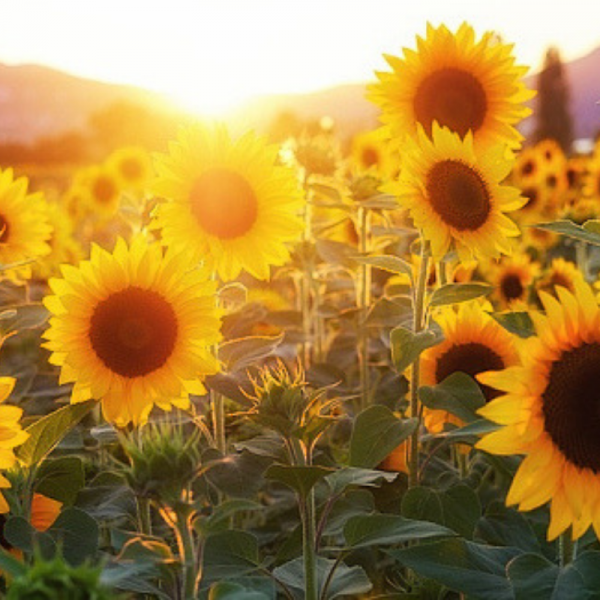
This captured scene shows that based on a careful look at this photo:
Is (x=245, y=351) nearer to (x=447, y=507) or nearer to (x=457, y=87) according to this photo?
(x=447, y=507)

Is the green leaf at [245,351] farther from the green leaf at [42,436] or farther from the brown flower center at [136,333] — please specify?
the green leaf at [42,436]

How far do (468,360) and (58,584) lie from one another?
1717 millimetres

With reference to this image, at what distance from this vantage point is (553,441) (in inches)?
64.4

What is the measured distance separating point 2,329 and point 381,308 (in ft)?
2.92

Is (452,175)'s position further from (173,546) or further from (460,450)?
(173,546)

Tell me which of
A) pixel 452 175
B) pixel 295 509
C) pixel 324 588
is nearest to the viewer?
pixel 324 588

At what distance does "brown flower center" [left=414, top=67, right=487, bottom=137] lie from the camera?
108 inches

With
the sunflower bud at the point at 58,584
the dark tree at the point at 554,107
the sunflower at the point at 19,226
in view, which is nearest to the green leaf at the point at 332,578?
the sunflower bud at the point at 58,584

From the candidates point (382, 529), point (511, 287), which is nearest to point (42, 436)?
point (382, 529)

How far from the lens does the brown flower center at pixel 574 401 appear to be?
64.2 inches

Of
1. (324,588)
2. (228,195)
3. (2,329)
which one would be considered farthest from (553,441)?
(2,329)

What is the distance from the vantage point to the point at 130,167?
8234 mm

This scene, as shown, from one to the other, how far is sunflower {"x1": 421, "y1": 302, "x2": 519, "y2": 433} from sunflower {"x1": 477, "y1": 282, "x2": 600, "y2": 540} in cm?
87

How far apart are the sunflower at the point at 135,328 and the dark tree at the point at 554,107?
2218 cm
